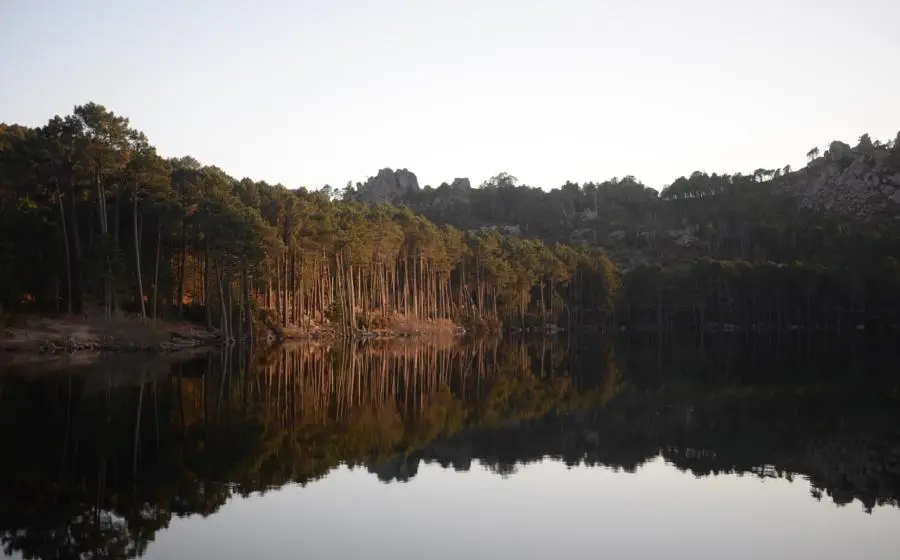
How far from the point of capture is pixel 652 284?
128375mm

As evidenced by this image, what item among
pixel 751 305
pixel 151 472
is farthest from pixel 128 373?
pixel 751 305

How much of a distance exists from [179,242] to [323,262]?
61.6 feet

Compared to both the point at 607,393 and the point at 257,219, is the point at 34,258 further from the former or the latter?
the point at 607,393

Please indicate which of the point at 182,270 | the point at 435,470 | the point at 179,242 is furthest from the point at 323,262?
the point at 435,470

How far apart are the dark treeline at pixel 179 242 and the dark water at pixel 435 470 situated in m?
23.4

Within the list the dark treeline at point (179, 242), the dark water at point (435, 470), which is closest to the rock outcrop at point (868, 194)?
the dark treeline at point (179, 242)

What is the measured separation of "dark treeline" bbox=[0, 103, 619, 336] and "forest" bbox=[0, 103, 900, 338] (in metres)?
0.18

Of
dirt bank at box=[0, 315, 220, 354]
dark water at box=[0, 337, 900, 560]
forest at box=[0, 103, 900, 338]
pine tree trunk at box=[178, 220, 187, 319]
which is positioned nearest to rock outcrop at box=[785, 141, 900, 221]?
forest at box=[0, 103, 900, 338]

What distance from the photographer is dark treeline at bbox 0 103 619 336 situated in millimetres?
53844

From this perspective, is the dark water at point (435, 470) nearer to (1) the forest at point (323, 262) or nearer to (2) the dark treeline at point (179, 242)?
(2) the dark treeline at point (179, 242)

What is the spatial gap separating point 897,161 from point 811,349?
499ft

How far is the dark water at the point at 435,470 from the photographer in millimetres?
12750

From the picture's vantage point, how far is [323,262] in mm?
83688

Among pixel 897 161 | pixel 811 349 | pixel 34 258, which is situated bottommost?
pixel 811 349
